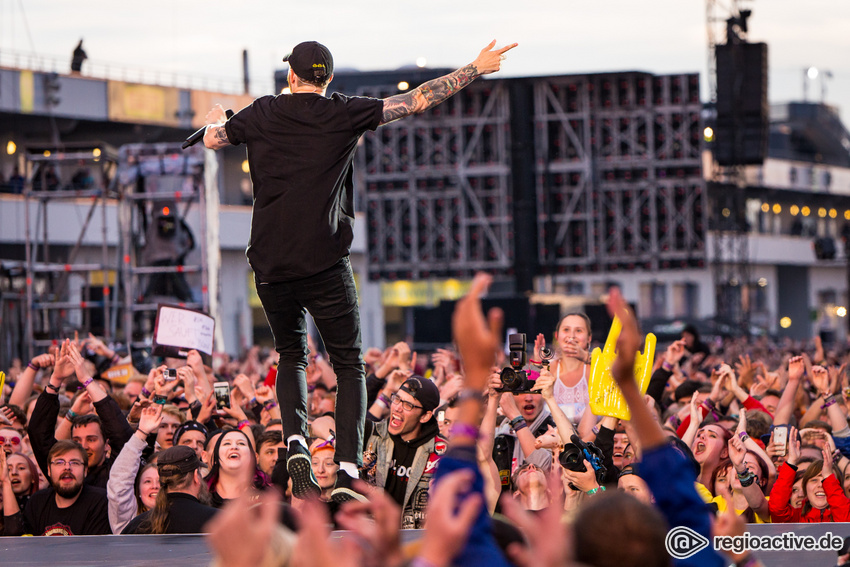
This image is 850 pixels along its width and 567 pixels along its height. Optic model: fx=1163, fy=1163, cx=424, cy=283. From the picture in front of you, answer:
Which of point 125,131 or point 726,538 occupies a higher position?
point 125,131

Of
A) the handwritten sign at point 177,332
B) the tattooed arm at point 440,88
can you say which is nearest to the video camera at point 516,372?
the tattooed arm at point 440,88

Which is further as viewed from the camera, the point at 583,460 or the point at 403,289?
the point at 403,289

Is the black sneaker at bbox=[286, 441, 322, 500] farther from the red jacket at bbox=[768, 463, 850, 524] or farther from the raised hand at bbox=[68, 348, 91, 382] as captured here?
the red jacket at bbox=[768, 463, 850, 524]

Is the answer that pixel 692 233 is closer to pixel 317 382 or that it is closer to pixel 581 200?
pixel 581 200

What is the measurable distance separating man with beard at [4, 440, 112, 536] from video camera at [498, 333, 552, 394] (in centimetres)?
240

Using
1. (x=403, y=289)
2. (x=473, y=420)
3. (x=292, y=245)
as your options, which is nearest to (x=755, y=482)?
(x=292, y=245)

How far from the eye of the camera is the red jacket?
6.12 meters

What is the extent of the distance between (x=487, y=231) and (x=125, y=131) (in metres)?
16.8

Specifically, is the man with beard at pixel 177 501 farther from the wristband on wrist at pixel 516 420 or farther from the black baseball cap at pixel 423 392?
the wristband on wrist at pixel 516 420

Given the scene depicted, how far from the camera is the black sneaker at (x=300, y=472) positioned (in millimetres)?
4746

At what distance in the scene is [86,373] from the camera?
6.92m

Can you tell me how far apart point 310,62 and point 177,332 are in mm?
4584

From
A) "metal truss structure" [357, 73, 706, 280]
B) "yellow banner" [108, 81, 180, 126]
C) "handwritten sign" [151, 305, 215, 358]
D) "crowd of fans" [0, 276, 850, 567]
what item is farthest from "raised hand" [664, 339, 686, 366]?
"yellow banner" [108, 81, 180, 126]

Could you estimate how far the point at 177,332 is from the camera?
355 inches
